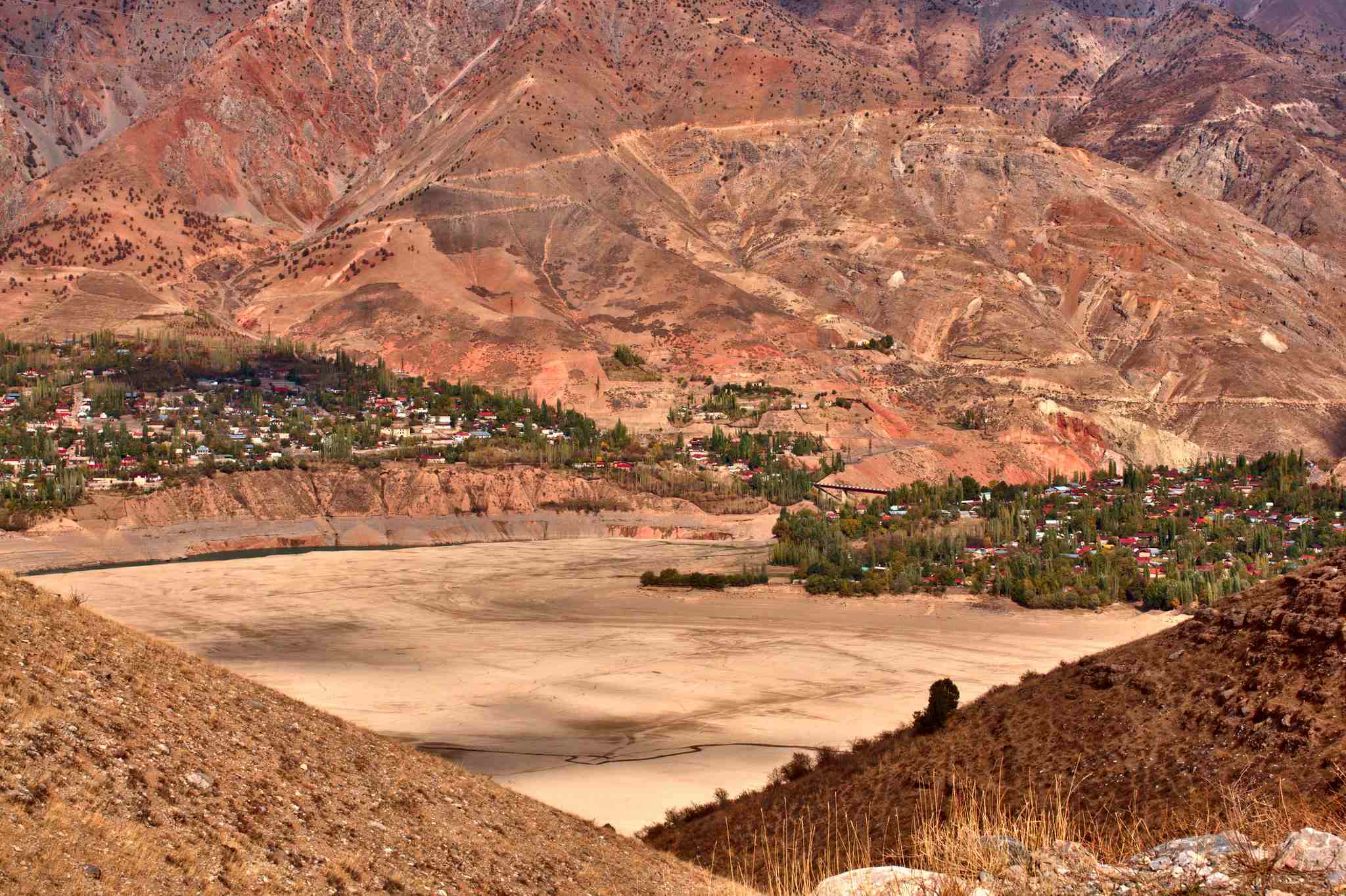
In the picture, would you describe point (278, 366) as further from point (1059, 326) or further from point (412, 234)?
point (1059, 326)

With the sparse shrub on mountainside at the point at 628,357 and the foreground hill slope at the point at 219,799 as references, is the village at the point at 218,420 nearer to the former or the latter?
the sparse shrub on mountainside at the point at 628,357

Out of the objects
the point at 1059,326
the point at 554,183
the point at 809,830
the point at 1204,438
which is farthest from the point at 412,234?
the point at 809,830

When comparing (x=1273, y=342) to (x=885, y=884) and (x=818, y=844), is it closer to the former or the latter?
(x=818, y=844)

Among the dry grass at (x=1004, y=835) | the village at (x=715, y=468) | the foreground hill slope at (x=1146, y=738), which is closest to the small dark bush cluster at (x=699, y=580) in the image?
the village at (x=715, y=468)

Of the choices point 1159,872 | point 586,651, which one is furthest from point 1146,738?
point 586,651

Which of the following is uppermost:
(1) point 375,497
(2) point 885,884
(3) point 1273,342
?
(3) point 1273,342
